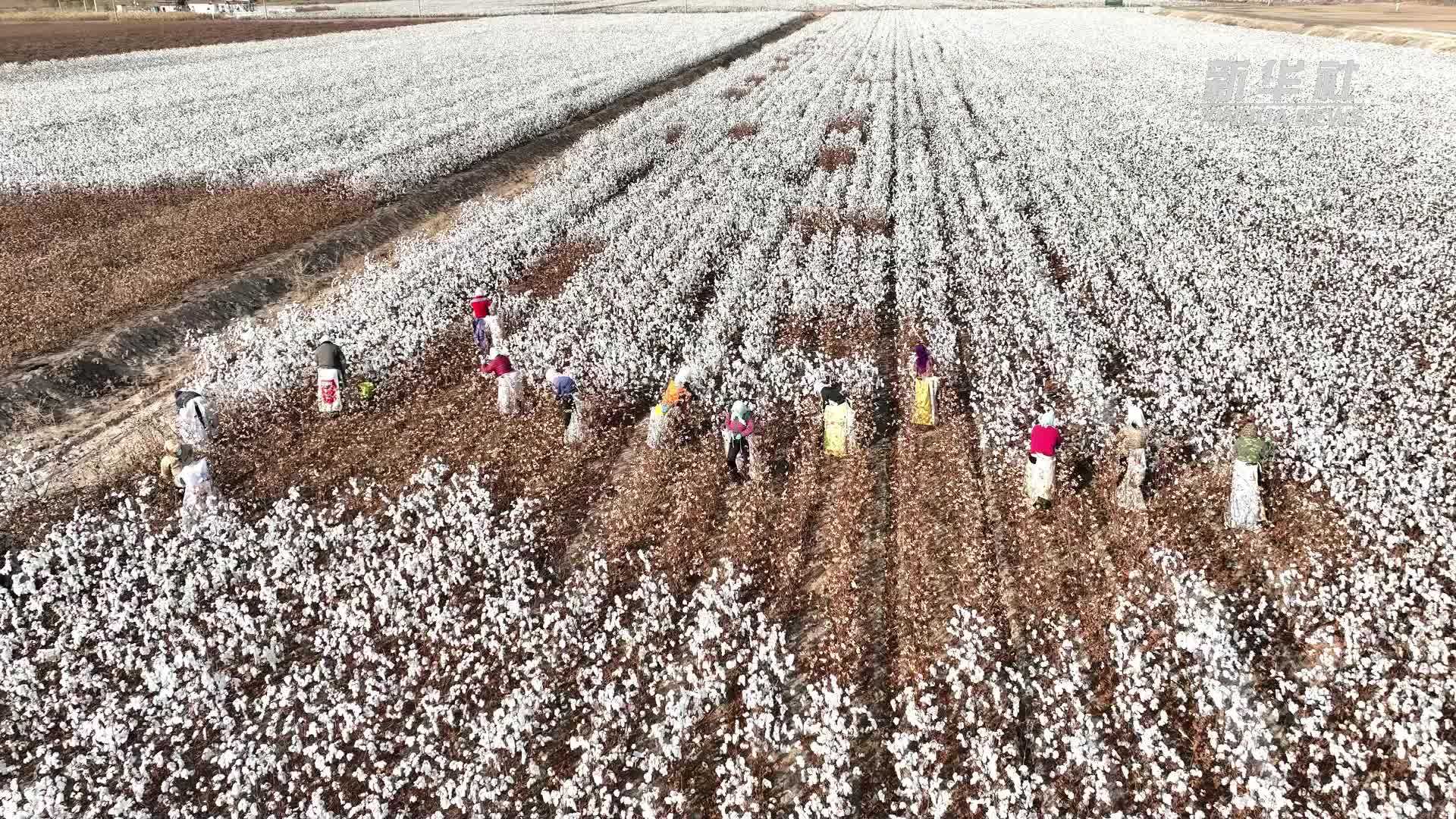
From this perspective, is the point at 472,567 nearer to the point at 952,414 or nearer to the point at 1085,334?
the point at 952,414

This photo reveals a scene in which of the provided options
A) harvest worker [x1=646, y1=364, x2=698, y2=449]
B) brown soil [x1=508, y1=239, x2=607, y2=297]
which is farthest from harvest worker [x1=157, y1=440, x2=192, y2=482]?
brown soil [x1=508, y1=239, x2=607, y2=297]

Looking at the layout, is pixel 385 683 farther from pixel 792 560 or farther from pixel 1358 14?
pixel 1358 14

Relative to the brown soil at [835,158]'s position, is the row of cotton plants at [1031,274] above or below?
below

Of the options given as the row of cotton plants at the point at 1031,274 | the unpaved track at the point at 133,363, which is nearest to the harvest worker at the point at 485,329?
the row of cotton plants at the point at 1031,274

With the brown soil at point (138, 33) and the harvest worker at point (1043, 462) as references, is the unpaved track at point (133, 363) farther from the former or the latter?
the brown soil at point (138, 33)

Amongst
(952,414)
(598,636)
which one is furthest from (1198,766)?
(952,414)

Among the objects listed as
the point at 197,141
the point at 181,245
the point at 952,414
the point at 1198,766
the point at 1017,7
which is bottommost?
the point at 1198,766
